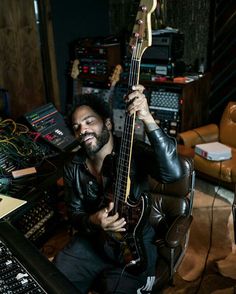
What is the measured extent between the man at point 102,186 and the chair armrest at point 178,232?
159 mm

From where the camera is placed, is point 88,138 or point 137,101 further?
point 88,138

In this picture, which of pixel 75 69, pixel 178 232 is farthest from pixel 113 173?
pixel 75 69

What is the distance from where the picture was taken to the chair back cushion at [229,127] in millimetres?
3252

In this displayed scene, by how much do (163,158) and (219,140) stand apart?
212cm

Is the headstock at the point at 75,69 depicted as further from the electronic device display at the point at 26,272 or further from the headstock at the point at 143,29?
the electronic device display at the point at 26,272

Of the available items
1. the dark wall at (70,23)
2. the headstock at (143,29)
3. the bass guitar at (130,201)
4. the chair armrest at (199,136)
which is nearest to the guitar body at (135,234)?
the bass guitar at (130,201)

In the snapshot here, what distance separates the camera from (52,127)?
→ 2.37 meters

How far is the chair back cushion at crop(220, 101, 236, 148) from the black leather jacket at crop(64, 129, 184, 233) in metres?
1.84

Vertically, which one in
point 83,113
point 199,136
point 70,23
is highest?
point 70,23

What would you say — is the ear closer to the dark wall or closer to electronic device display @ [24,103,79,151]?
electronic device display @ [24,103,79,151]

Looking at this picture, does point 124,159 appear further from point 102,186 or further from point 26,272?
point 26,272

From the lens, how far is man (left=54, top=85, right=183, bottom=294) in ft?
4.87

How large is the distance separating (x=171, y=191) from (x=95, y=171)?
42 cm

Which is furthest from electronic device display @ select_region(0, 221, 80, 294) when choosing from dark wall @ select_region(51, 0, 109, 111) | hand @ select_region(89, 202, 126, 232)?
dark wall @ select_region(51, 0, 109, 111)
